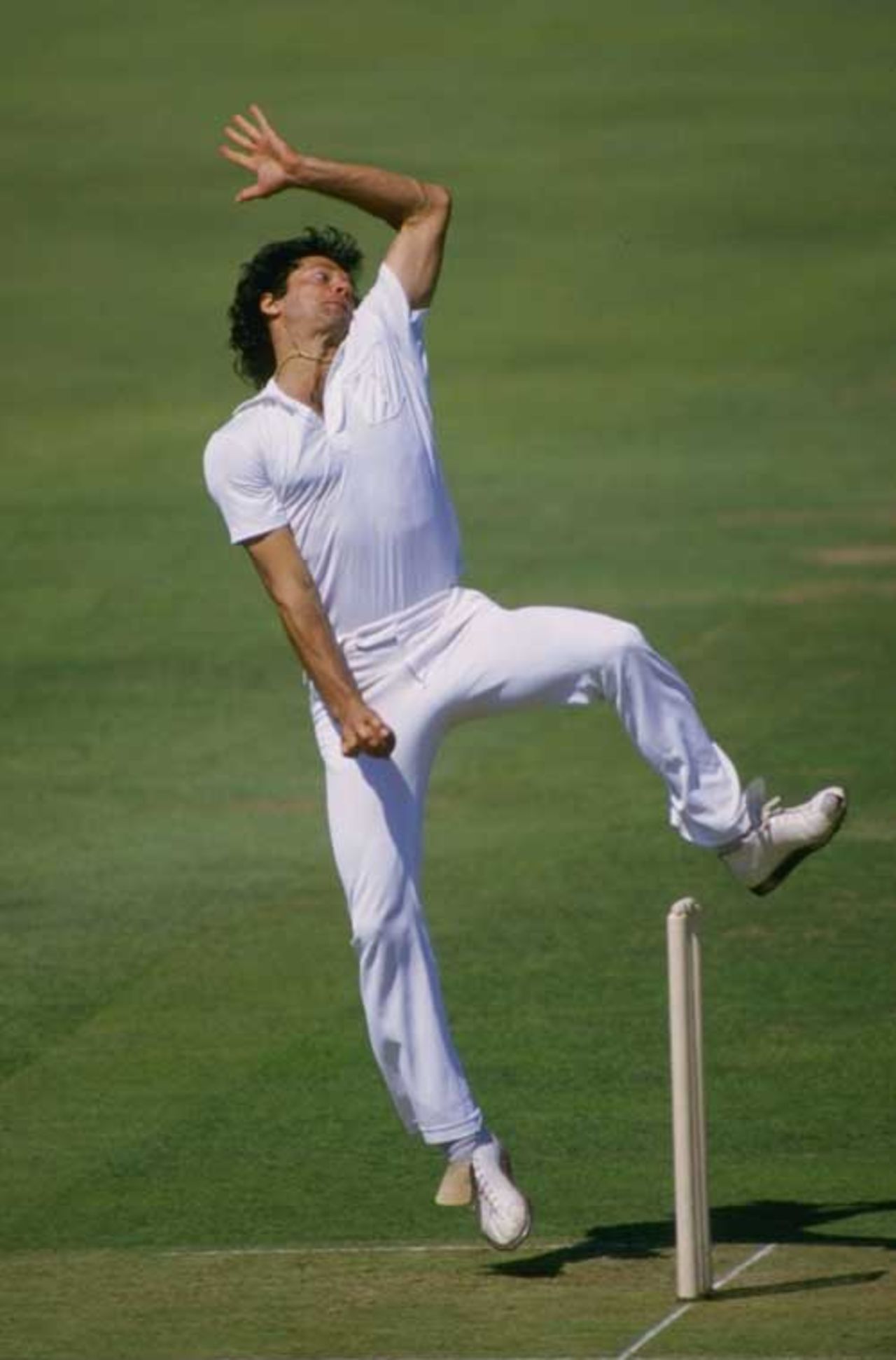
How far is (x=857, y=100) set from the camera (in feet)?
104

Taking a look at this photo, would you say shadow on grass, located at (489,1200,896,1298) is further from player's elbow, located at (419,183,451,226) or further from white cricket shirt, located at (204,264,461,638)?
player's elbow, located at (419,183,451,226)

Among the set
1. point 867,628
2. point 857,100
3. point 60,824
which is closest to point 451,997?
point 60,824

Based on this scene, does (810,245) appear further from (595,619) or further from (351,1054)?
(595,619)

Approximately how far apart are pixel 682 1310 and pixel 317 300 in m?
2.89

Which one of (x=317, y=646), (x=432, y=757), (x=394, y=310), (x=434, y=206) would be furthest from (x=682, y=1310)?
(x=434, y=206)

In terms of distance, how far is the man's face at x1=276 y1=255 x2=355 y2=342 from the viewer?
347 inches

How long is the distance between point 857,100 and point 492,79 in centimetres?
371

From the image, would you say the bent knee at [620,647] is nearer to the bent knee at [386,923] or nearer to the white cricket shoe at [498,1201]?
the bent knee at [386,923]

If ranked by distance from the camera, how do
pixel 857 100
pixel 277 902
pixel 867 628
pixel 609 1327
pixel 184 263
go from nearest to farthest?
1. pixel 609 1327
2. pixel 277 902
3. pixel 867 628
4. pixel 184 263
5. pixel 857 100

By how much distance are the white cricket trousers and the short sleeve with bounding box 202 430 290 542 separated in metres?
0.40

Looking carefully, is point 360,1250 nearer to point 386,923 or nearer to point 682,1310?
point 386,923

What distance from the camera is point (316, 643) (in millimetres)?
8391

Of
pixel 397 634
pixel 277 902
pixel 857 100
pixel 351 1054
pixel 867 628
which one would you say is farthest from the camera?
pixel 857 100

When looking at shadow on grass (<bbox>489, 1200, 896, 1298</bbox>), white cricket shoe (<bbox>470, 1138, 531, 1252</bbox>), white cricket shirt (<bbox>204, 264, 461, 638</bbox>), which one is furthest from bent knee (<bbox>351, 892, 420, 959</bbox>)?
shadow on grass (<bbox>489, 1200, 896, 1298</bbox>)
